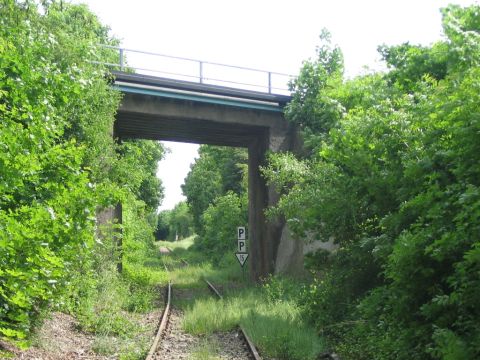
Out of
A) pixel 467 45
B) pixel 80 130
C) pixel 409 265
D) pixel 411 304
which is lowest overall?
pixel 411 304

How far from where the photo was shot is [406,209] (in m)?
8.20

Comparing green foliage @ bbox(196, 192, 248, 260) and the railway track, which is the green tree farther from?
the railway track

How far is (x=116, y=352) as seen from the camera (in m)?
9.80

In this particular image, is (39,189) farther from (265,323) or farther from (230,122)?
(230,122)

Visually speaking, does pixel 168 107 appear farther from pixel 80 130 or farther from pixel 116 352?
pixel 116 352

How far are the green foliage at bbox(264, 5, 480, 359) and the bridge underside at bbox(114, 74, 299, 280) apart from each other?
6367 millimetres

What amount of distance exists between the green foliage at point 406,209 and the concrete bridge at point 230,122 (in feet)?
20.6

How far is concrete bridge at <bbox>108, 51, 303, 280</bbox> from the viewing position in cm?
1945

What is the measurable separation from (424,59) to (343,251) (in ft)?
17.7

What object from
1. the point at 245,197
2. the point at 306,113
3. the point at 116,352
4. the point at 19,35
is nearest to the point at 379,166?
the point at 116,352

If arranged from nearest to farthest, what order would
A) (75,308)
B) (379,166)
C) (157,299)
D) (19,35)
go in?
(19,35)
(379,166)
(75,308)
(157,299)

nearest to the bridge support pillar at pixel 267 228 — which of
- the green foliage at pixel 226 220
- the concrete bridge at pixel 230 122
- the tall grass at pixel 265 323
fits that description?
the concrete bridge at pixel 230 122

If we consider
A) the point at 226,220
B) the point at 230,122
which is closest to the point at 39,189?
the point at 230,122

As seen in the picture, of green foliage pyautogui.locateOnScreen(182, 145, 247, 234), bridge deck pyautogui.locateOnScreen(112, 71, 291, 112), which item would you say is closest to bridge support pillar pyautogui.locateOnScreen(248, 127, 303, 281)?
bridge deck pyautogui.locateOnScreen(112, 71, 291, 112)
